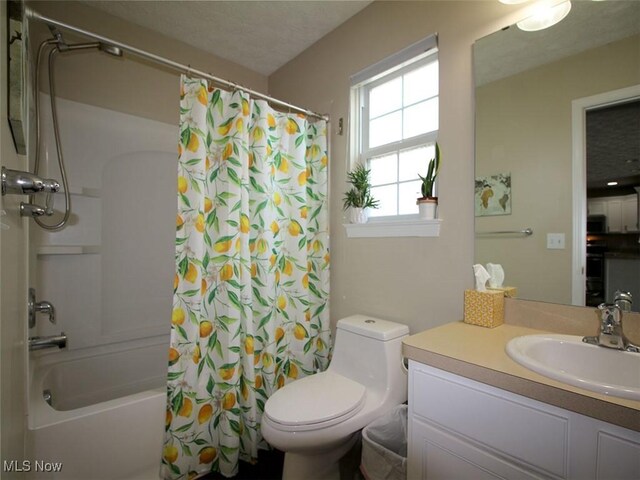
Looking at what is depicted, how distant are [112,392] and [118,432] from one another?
2.57 ft

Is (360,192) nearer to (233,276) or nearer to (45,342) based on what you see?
(233,276)

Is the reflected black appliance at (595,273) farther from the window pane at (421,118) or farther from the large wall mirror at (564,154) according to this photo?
the window pane at (421,118)

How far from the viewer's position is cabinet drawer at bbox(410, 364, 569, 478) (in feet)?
2.45

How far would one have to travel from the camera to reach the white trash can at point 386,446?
120 cm

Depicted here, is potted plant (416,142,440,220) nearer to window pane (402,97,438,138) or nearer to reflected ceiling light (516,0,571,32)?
window pane (402,97,438,138)

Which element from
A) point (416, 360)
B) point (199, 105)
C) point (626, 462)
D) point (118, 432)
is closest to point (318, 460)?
point (416, 360)

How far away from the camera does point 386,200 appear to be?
191 centimetres

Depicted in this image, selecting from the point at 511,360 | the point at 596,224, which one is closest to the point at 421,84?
the point at 596,224

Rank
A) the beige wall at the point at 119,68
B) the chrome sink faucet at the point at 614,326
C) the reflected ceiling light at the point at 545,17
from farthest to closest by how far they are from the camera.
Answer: the beige wall at the point at 119,68 < the reflected ceiling light at the point at 545,17 < the chrome sink faucet at the point at 614,326

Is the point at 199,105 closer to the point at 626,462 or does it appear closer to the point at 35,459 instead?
the point at 35,459

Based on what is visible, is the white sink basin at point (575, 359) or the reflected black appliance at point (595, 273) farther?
the reflected black appliance at point (595, 273)

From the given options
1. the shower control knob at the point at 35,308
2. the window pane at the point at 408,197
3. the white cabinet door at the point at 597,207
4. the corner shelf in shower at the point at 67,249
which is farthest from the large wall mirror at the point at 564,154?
the corner shelf in shower at the point at 67,249

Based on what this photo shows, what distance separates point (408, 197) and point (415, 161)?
0.69 ft

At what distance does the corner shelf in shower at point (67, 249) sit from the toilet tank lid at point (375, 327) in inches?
64.1
